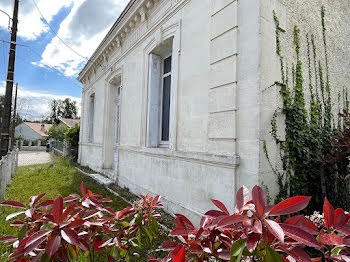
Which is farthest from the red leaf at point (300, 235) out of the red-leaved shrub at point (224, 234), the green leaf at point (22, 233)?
the green leaf at point (22, 233)

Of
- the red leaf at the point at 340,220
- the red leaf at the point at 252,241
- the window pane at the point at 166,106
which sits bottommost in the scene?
the red leaf at the point at 252,241

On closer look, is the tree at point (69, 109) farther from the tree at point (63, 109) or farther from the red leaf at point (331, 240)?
the red leaf at point (331, 240)

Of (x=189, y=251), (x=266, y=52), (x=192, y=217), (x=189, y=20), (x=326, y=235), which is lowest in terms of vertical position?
(x=192, y=217)

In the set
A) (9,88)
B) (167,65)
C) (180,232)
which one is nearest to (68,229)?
(180,232)

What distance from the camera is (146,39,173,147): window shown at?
5.48 metres

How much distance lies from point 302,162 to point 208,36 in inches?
104

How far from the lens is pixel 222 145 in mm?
3348

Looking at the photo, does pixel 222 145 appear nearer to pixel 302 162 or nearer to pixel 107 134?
pixel 302 162

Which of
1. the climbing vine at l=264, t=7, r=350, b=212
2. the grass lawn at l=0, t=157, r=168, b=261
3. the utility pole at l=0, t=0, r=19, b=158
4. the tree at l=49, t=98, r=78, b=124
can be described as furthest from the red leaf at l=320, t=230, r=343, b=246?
the tree at l=49, t=98, r=78, b=124

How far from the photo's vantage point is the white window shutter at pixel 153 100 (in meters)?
5.48

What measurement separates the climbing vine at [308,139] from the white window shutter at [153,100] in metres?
3.15

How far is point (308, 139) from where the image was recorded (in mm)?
3434

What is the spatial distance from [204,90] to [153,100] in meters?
2.07

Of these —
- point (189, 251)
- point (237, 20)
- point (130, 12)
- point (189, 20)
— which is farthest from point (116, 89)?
point (189, 251)
